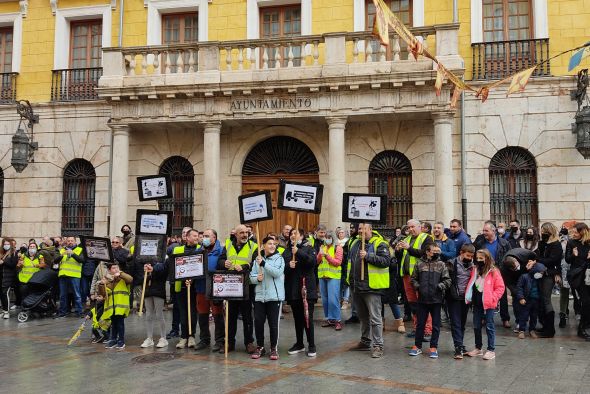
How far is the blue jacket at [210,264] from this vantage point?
8.74 metres

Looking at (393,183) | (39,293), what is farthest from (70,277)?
(393,183)

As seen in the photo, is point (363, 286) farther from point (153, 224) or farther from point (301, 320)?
point (153, 224)

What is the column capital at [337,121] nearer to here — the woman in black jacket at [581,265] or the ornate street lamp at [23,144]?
the woman in black jacket at [581,265]

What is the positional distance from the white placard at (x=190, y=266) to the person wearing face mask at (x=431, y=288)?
3345 millimetres

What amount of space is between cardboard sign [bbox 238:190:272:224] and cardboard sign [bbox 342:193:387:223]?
122 cm

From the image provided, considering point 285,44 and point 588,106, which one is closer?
point 588,106

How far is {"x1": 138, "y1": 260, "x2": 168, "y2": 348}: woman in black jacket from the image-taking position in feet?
28.8

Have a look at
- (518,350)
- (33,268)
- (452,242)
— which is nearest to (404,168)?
(452,242)

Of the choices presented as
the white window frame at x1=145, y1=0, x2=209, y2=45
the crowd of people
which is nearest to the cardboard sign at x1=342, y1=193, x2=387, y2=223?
the crowd of people

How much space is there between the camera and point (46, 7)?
18422mm

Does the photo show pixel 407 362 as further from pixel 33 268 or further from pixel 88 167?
pixel 88 167

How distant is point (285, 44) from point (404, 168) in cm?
492

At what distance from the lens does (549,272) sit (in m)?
9.12

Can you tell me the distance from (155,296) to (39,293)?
4971 millimetres
